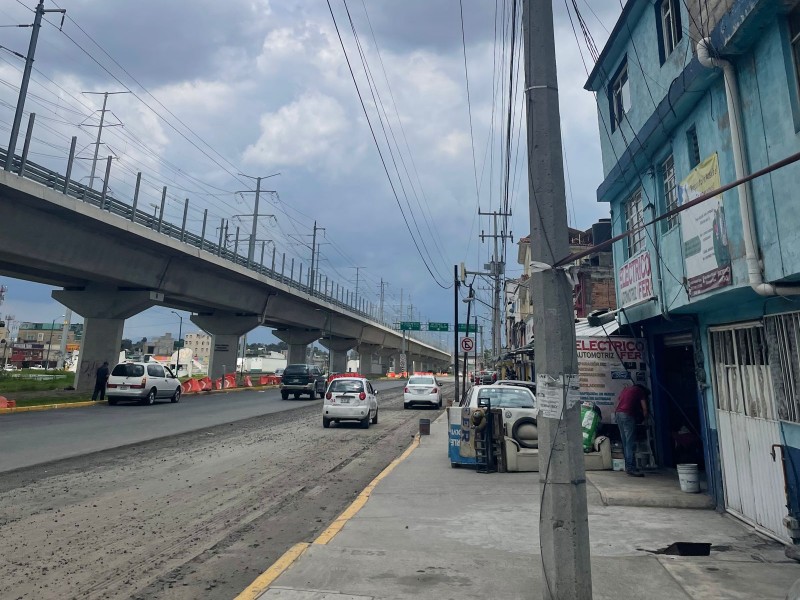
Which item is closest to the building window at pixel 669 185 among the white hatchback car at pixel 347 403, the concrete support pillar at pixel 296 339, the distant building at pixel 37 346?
the white hatchback car at pixel 347 403

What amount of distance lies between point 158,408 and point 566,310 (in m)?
23.9

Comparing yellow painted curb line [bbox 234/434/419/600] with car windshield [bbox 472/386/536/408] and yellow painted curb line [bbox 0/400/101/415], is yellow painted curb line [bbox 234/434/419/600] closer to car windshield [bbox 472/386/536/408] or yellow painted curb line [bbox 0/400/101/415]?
car windshield [bbox 472/386/536/408]

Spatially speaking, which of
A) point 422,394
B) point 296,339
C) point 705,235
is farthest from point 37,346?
point 705,235

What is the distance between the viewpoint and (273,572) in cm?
502

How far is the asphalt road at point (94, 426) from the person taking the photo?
496 inches

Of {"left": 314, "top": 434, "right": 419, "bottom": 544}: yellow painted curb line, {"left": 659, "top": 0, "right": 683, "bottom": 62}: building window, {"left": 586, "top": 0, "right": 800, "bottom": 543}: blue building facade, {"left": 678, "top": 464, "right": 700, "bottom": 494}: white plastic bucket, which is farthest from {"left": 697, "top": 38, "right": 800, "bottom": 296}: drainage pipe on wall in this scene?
{"left": 314, "top": 434, "right": 419, "bottom": 544}: yellow painted curb line

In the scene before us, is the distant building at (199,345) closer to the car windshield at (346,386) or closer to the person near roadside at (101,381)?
the person near roadside at (101,381)

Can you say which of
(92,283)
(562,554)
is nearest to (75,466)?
(562,554)

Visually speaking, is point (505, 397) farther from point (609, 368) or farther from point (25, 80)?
point (25, 80)

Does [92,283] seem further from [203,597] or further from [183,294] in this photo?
[203,597]

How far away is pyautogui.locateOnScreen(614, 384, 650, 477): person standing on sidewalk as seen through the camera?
984 centimetres

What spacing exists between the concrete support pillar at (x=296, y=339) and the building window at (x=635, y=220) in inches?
2002

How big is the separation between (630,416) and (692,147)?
4.64 metres

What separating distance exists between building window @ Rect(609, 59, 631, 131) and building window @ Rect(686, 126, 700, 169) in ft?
9.93
